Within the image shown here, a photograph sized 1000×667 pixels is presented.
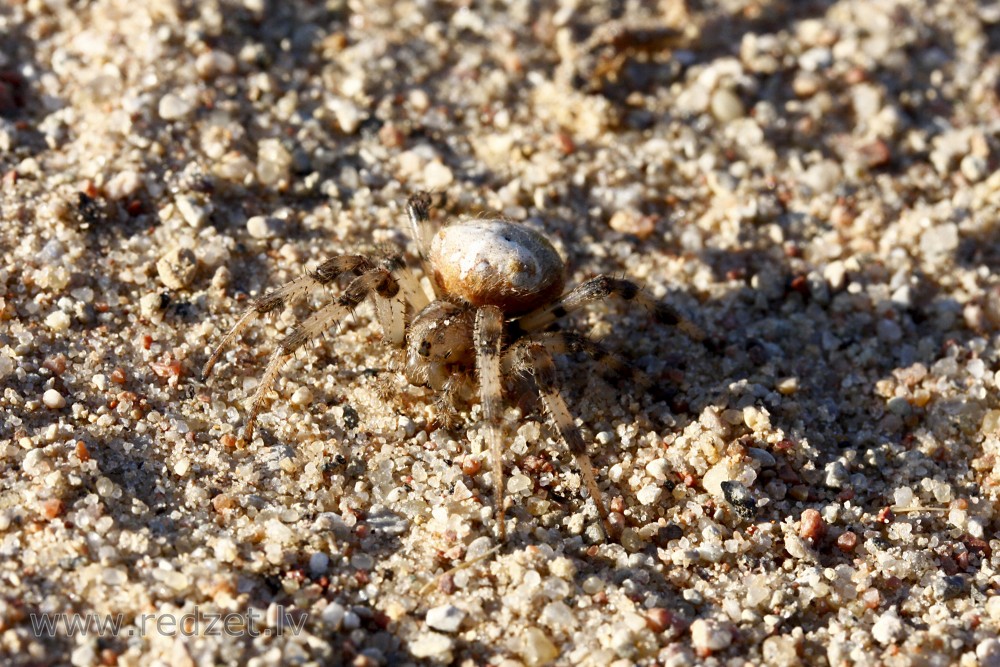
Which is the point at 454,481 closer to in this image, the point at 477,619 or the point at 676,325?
the point at 477,619

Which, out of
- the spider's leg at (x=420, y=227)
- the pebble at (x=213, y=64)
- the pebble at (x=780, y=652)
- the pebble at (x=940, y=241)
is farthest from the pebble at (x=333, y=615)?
the pebble at (x=940, y=241)

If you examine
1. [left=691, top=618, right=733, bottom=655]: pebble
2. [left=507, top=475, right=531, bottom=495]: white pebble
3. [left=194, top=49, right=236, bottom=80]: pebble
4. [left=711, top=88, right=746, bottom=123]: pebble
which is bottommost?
[left=691, top=618, right=733, bottom=655]: pebble

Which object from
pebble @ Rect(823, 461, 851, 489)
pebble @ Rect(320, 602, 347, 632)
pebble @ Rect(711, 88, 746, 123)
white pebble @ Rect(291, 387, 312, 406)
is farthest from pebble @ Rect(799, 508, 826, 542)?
pebble @ Rect(711, 88, 746, 123)

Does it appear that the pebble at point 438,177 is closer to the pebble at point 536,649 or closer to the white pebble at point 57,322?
the white pebble at point 57,322

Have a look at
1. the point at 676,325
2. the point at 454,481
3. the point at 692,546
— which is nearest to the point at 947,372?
the point at 676,325

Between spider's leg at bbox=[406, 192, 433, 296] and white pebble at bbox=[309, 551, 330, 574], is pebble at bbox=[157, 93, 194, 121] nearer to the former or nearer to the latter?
spider's leg at bbox=[406, 192, 433, 296]

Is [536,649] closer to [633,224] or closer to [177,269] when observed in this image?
[177,269]

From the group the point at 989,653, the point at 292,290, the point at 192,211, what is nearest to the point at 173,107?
the point at 192,211
